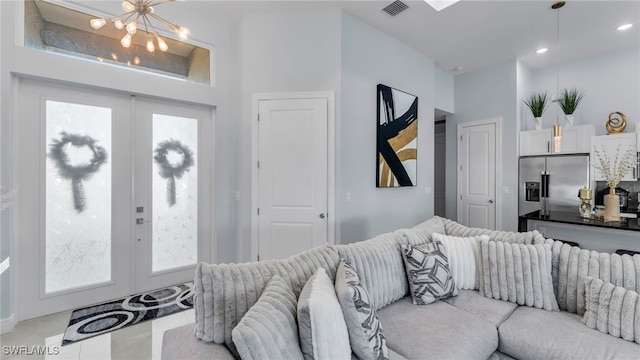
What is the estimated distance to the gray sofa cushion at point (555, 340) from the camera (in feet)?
4.63

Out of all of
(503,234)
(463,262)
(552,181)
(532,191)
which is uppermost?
(552,181)

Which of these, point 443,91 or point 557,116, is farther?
point 443,91

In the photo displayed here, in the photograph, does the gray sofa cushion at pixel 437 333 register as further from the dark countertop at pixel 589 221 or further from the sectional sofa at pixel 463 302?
the dark countertop at pixel 589 221

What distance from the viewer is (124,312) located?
103 inches

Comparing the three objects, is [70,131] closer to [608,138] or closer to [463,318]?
[463,318]

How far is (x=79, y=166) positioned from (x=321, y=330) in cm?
290

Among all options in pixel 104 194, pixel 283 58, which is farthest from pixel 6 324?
pixel 283 58

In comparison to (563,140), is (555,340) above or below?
below

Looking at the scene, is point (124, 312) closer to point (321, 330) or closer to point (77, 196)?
point (77, 196)

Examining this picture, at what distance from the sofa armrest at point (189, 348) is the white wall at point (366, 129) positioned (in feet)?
6.76

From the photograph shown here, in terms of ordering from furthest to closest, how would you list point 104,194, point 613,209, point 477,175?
point 477,175, point 613,209, point 104,194

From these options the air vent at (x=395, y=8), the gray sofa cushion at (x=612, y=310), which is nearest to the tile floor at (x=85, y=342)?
the gray sofa cushion at (x=612, y=310)

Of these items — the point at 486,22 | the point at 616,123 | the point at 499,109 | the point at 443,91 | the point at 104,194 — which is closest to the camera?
the point at 104,194

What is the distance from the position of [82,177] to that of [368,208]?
3046 millimetres
